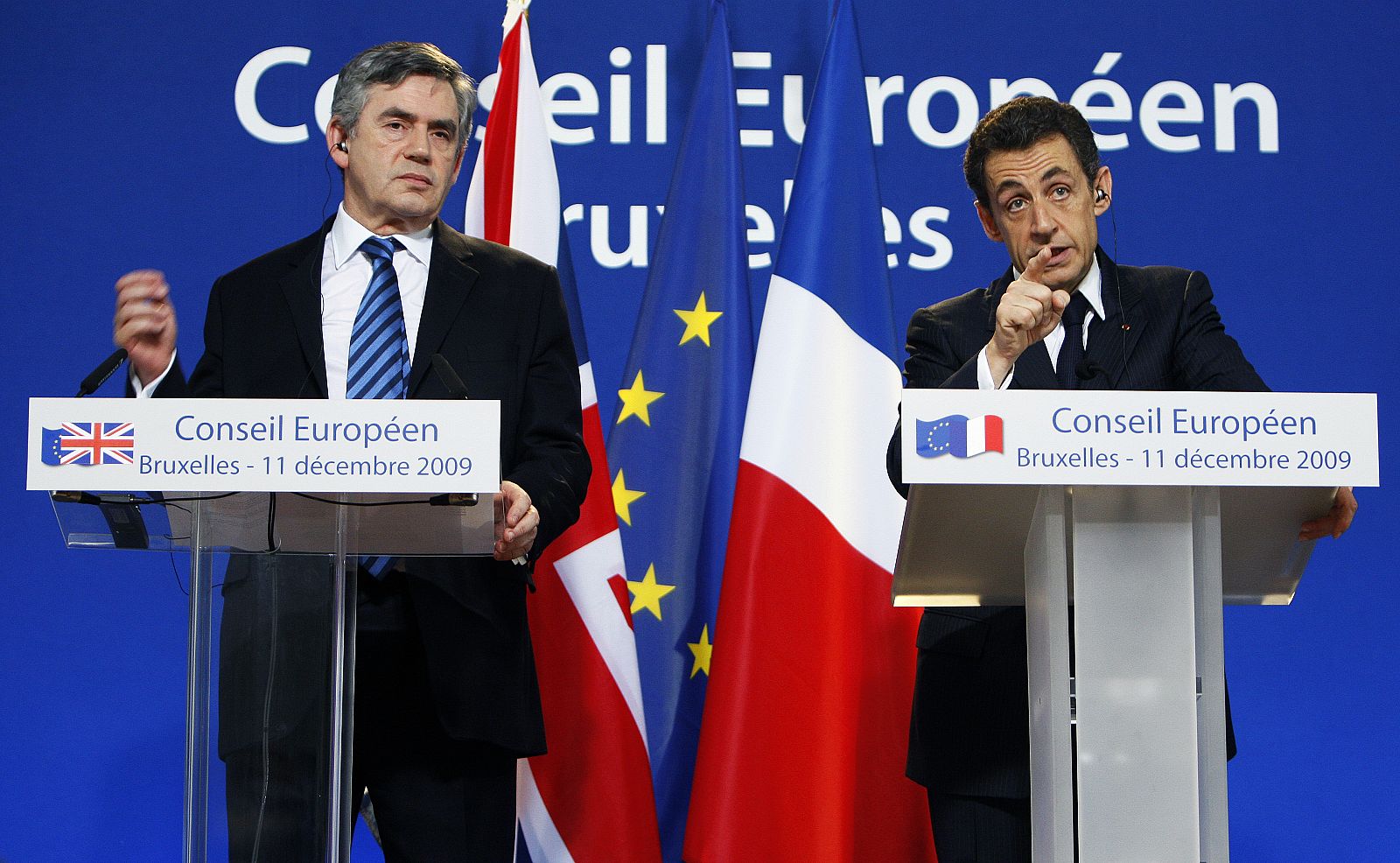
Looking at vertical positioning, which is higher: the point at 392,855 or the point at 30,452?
the point at 30,452

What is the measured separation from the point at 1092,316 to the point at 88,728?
2.48 metres

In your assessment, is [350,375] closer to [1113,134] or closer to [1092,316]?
[1092,316]

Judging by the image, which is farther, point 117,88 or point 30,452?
point 117,88

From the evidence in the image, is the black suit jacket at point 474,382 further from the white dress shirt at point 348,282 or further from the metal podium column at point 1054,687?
the metal podium column at point 1054,687

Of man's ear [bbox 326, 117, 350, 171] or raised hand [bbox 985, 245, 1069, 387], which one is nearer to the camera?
raised hand [bbox 985, 245, 1069, 387]

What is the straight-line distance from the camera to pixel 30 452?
164 centimetres

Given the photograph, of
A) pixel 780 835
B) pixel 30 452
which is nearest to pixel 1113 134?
pixel 780 835

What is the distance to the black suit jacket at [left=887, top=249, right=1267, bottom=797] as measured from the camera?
2.10 metres

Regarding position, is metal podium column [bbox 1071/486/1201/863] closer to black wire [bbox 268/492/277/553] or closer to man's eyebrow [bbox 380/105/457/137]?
black wire [bbox 268/492/277/553]

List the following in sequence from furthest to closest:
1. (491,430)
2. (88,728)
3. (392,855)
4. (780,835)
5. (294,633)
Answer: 1. (88,728)
2. (780,835)
3. (392,855)
4. (294,633)
5. (491,430)

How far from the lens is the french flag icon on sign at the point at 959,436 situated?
59.5 inches

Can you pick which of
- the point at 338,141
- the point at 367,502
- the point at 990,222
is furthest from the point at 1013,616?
the point at 338,141

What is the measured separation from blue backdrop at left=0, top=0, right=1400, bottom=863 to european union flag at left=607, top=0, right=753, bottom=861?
0.86 feet

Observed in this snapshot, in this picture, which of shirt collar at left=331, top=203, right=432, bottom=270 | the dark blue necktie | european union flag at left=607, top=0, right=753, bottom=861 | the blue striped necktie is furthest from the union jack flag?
european union flag at left=607, top=0, right=753, bottom=861
